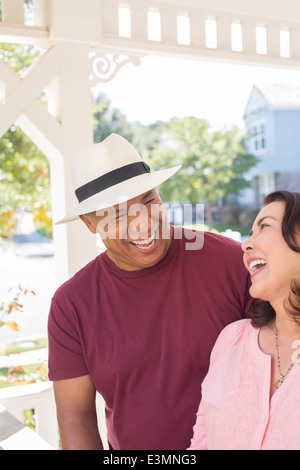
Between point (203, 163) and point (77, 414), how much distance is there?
2256 cm

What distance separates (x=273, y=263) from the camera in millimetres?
1526

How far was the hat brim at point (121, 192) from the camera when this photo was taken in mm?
1762

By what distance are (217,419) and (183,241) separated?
615mm

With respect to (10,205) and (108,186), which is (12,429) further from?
(10,205)

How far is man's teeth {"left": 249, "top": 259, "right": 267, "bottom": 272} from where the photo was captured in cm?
156

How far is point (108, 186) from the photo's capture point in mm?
1835

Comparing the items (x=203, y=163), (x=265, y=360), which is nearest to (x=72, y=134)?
(x=265, y=360)

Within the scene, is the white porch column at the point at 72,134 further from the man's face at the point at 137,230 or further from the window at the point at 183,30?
the man's face at the point at 137,230

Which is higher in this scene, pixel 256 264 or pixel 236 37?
pixel 236 37

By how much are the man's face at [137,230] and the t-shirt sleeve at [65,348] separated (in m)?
0.26

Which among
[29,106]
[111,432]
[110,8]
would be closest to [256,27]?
[110,8]

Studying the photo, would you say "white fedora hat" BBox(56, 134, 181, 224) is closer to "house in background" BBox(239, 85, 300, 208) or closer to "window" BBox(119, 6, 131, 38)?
"window" BBox(119, 6, 131, 38)

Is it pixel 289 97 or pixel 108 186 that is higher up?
pixel 289 97

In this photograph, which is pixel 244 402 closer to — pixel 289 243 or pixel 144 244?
pixel 289 243
